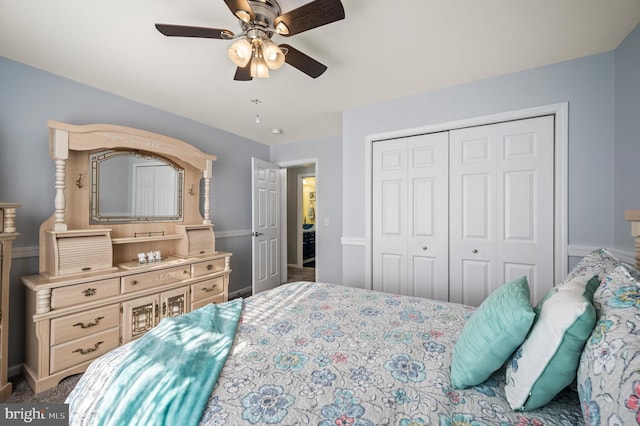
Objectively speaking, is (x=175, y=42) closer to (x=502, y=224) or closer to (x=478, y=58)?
(x=478, y=58)

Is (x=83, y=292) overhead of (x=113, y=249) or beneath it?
beneath

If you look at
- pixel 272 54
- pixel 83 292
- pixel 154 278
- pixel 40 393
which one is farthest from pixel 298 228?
pixel 272 54

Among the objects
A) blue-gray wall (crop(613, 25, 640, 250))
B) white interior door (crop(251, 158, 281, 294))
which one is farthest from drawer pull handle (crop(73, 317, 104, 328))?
blue-gray wall (crop(613, 25, 640, 250))

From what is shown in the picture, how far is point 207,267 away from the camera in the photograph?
296 cm

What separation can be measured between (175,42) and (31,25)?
2.82 feet

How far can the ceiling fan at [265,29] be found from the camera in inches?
50.5

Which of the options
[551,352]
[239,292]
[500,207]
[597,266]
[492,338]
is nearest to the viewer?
[551,352]

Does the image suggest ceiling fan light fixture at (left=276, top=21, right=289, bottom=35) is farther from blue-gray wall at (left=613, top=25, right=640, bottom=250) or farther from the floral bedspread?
blue-gray wall at (left=613, top=25, right=640, bottom=250)

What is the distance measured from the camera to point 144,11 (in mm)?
1571

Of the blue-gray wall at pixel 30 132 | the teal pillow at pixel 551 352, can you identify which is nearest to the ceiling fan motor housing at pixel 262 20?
the teal pillow at pixel 551 352

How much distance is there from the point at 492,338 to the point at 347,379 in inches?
20.4

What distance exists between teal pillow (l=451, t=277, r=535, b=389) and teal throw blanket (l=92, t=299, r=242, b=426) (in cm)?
87

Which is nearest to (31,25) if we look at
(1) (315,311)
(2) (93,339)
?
(2) (93,339)

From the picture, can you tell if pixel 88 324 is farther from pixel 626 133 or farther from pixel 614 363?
pixel 626 133
